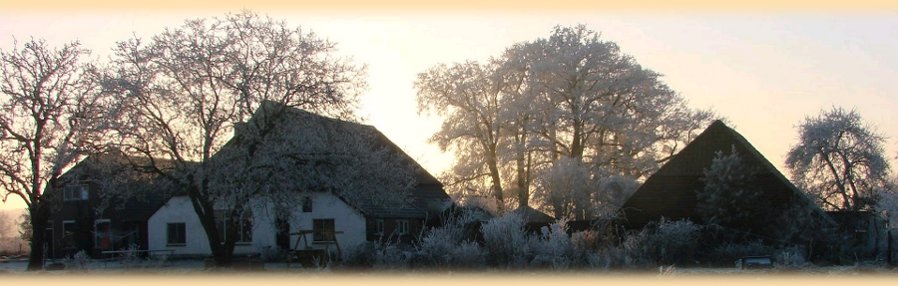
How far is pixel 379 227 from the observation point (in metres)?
47.1

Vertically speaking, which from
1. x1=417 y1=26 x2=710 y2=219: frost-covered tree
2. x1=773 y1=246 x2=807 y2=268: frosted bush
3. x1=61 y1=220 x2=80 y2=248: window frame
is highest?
x1=417 y1=26 x2=710 y2=219: frost-covered tree

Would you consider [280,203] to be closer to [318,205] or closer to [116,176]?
[116,176]

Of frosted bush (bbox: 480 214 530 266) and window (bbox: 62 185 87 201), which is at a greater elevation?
window (bbox: 62 185 87 201)

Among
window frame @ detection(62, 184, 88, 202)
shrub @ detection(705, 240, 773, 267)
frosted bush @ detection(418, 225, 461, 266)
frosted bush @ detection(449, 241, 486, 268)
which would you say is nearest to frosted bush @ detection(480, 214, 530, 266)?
frosted bush @ detection(449, 241, 486, 268)

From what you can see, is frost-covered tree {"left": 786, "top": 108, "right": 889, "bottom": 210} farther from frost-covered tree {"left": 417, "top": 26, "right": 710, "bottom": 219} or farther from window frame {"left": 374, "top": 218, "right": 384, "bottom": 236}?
window frame {"left": 374, "top": 218, "right": 384, "bottom": 236}

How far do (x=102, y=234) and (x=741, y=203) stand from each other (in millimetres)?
31805

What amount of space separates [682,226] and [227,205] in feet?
45.8

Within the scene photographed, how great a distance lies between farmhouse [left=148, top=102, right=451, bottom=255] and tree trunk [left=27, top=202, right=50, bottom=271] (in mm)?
7356

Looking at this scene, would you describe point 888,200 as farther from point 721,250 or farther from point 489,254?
point 489,254

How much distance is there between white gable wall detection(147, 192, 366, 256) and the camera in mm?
Answer: 46156

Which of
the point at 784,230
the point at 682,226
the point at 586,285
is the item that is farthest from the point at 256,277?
the point at 784,230

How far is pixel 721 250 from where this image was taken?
1314 inches

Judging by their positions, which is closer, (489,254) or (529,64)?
(489,254)

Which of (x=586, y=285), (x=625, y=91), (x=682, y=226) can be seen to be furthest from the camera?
(x=625, y=91)
